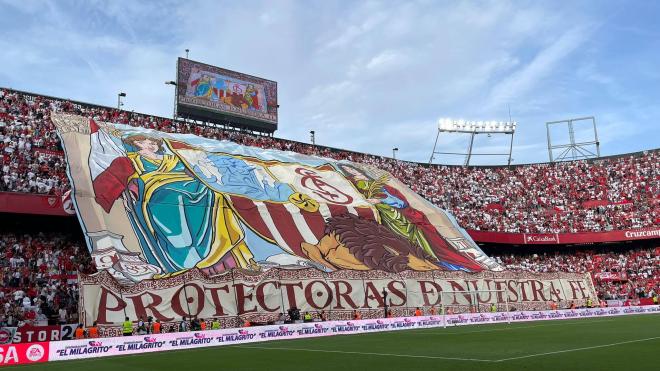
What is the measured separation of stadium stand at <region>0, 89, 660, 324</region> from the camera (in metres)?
34.9

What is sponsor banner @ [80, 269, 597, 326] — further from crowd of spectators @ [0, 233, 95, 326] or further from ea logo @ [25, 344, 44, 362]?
ea logo @ [25, 344, 44, 362]

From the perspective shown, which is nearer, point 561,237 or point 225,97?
point 225,97

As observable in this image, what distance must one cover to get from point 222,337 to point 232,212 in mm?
17467

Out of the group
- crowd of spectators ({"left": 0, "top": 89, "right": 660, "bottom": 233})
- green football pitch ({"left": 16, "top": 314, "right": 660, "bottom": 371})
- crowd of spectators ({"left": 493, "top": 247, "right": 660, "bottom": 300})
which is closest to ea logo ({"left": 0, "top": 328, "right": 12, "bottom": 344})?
green football pitch ({"left": 16, "top": 314, "right": 660, "bottom": 371})

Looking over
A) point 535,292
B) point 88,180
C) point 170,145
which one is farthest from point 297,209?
point 535,292

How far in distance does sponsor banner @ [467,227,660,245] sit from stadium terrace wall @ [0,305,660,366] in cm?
1957

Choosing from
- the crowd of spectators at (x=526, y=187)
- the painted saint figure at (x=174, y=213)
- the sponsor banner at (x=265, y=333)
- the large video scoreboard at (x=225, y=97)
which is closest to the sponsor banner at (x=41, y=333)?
the painted saint figure at (x=174, y=213)

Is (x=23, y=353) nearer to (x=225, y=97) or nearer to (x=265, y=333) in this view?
(x=265, y=333)

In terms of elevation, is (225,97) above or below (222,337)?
above

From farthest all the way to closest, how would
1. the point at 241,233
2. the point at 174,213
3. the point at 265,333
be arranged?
the point at 241,233, the point at 174,213, the point at 265,333

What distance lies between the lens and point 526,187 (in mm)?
72812

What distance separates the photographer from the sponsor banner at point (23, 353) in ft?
61.8

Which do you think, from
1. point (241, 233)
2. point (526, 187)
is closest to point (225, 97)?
point (241, 233)

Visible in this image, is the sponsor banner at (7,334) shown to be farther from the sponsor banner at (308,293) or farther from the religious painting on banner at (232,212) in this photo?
the religious painting on banner at (232,212)
